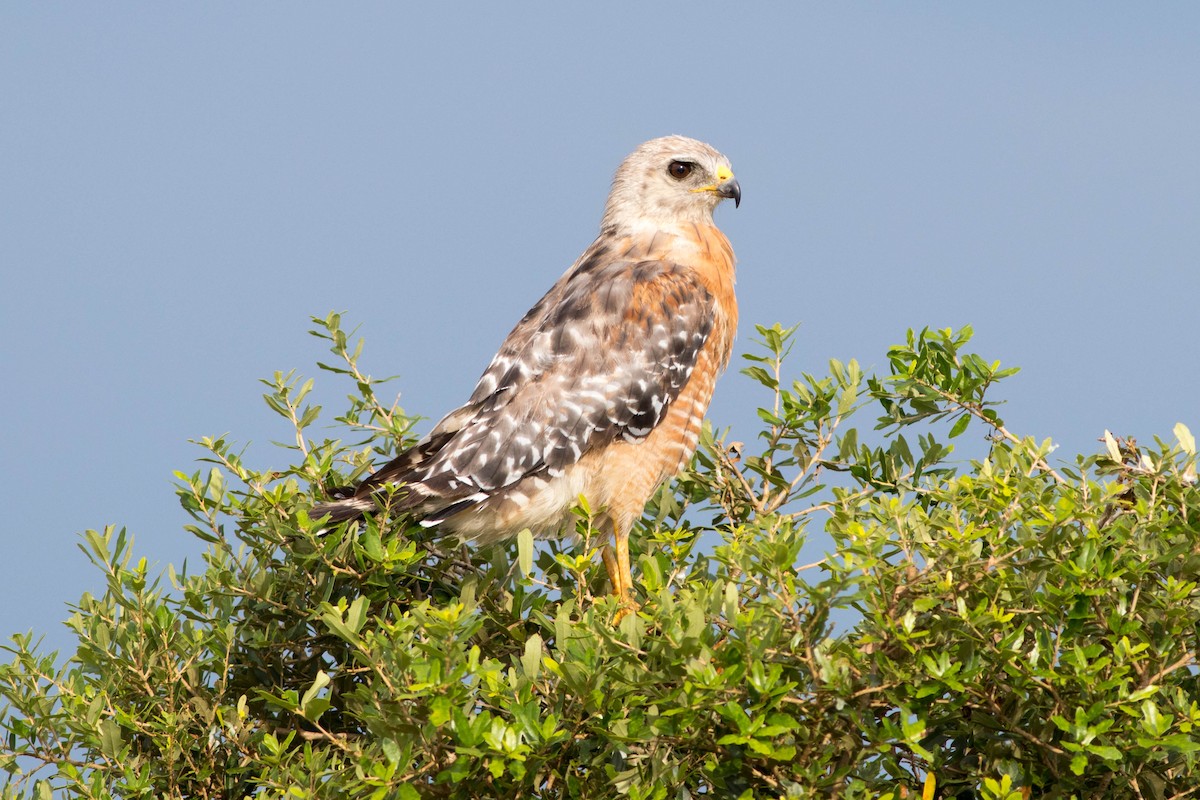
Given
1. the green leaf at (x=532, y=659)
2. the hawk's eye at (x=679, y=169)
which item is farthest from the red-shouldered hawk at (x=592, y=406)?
the green leaf at (x=532, y=659)

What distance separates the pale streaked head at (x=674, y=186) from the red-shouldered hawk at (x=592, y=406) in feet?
0.57

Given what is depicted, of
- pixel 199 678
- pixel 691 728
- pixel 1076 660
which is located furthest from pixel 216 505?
pixel 1076 660

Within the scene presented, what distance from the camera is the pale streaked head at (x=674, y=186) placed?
6852mm

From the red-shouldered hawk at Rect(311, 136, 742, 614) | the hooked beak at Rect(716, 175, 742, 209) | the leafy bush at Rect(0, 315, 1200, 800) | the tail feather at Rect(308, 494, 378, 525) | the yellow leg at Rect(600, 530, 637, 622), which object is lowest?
the leafy bush at Rect(0, 315, 1200, 800)

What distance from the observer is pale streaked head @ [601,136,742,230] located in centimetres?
685

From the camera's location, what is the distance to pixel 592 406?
19.2ft

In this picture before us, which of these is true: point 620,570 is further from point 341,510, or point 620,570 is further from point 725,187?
point 725,187

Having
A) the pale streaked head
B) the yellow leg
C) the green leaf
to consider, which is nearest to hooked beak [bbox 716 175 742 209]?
the pale streaked head

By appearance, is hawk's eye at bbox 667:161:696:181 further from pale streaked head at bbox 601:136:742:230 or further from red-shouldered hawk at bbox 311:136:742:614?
red-shouldered hawk at bbox 311:136:742:614

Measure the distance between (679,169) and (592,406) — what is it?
1.70 metres

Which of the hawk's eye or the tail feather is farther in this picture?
the hawk's eye

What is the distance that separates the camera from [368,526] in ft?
15.1

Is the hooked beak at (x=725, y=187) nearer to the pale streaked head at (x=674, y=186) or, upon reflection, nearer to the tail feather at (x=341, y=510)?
the pale streaked head at (x=674, y=186)

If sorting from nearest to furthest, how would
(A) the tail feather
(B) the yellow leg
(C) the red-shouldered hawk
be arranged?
(A) the tail feather < (C) the red-shouldered hawk < (B) the yellow leg
